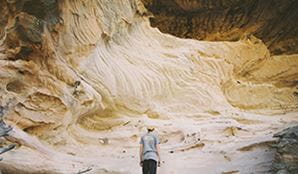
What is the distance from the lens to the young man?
8133 mm

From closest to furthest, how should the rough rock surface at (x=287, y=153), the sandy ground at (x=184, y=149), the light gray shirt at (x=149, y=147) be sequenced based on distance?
the light gray shirt at (x=149, y=147)
the rough rock surface at (x=287, y=153)
the sandy ground at (x=184, y=149)

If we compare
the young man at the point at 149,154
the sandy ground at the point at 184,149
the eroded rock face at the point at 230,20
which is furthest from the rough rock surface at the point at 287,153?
the eroded rock face at the point at 230,20

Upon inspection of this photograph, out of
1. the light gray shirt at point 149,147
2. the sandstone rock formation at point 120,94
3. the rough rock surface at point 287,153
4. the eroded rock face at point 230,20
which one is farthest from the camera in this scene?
the eroded rock face at point 230,20

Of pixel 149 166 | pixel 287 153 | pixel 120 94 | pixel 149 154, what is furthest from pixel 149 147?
pixel 120 94

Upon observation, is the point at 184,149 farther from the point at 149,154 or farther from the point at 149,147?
the point at 149,154

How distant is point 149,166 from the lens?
813 cm

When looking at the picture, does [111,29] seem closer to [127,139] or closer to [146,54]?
[146,54]

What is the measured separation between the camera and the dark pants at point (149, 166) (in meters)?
8.11

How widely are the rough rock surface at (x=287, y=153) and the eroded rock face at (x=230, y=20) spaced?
5830 millimetres

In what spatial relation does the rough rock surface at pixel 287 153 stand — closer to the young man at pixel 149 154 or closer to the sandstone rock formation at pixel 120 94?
the sandstone rock formation at pixel 120 94

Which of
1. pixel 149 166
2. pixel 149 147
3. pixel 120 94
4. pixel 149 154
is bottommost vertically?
pixel 149 166

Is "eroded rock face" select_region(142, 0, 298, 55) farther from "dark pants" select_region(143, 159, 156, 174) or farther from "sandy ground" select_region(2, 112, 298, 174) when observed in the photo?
"dark pants" select_region(143, 159, 156, 174)

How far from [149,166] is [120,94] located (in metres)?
3.21

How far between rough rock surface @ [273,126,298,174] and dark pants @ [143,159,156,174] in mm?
1920
